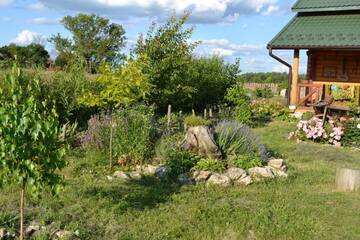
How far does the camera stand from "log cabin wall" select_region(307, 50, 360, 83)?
19.8m

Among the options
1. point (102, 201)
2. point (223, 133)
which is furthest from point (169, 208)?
point (223, 133)

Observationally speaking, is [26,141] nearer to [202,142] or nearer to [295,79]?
[202,142]

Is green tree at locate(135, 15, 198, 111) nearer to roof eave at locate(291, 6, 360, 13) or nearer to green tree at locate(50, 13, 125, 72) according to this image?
roof eave at locate(291, 6, 360, 13)

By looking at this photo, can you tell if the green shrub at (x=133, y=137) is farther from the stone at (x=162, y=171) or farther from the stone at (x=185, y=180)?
the stone at (x=185, y=180)

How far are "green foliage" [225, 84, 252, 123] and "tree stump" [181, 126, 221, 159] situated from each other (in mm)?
6271

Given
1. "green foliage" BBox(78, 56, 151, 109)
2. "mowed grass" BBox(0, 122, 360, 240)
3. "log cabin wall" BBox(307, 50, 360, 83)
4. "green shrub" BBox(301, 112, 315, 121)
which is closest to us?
"mowed grass" BBox(0, 122, 360, 240)

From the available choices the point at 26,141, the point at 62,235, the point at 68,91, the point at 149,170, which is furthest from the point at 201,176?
the point at 68,91

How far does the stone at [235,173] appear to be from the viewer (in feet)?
30.7

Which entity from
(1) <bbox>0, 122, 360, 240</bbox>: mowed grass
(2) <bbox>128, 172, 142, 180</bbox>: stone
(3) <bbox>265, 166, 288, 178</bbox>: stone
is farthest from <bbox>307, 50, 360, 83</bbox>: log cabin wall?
(2) <bbox>128, 172, 142, 180</bbox>: stone

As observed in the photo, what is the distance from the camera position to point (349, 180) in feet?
30.3

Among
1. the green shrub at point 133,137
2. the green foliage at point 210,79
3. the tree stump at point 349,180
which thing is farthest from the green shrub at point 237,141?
the green foliage at point 210,79

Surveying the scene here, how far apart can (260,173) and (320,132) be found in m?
5.61

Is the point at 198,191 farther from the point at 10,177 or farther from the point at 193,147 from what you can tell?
the point at 10,177

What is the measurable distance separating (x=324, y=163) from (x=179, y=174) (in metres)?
4.04
